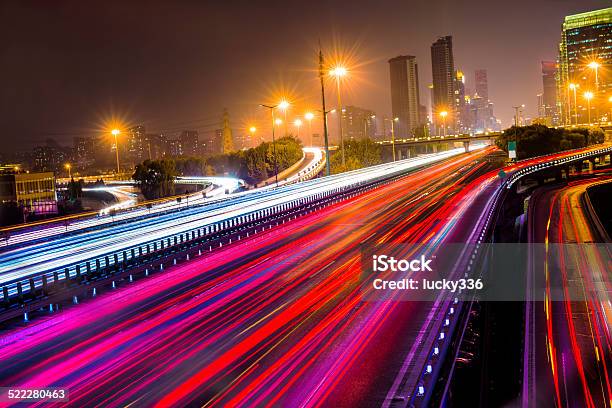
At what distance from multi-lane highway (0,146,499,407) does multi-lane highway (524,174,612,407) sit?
10.3 feet

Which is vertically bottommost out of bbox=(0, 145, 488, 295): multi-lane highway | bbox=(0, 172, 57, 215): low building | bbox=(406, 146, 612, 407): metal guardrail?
bbox=(406, 146, 612, 407): metal guardrail

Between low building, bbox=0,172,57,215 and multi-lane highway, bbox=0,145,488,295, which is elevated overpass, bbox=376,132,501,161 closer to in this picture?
multi-lane highway, bbox=0,145,488,295

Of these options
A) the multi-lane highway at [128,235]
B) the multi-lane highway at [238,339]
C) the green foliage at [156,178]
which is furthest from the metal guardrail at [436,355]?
the green foliage at [156,178]

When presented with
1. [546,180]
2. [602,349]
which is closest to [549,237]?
[602,349]

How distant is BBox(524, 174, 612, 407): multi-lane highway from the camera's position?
1441 centimetres

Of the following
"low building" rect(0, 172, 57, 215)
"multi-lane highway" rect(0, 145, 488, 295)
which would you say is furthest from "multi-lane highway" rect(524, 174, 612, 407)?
"low building" rect(0, 172, 57, 215)

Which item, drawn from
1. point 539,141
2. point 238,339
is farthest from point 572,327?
point 539,141

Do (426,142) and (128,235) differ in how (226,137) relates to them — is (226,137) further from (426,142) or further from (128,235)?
(128,235)

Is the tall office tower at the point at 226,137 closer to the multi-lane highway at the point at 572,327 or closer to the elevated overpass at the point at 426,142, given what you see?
the elevated overpass at the point at 426,142

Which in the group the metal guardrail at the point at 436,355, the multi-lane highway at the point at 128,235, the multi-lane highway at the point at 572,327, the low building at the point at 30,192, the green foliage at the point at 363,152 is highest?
the green foliage at the point at 363,152

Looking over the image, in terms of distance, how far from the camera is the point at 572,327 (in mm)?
19328

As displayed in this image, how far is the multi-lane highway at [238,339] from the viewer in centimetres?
1164

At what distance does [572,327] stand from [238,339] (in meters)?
11.4

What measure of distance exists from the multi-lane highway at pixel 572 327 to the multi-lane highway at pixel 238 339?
3.13 metres
